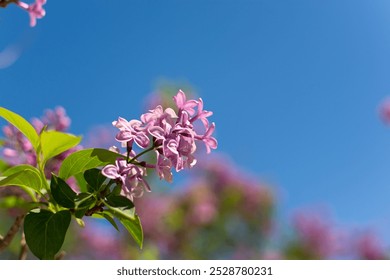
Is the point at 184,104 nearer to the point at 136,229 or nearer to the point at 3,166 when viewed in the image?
the point at 136,229

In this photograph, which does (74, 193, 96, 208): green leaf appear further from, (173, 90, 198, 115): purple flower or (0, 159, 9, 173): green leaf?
(0, 159, 9, 173): green leaf

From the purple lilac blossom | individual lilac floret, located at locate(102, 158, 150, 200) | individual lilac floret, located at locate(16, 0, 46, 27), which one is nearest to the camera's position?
individual lilac floret, located at locate(102, 158, 150, 200)

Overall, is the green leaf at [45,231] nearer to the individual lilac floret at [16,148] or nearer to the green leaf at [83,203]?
the green leaf at [83,203]

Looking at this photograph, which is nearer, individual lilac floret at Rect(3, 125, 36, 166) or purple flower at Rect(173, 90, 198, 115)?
purple flower at Rect(173, 90, 198, 115)

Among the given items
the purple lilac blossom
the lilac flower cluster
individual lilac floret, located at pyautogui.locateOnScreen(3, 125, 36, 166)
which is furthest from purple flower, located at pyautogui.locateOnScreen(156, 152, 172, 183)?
the purple lilac blossom
